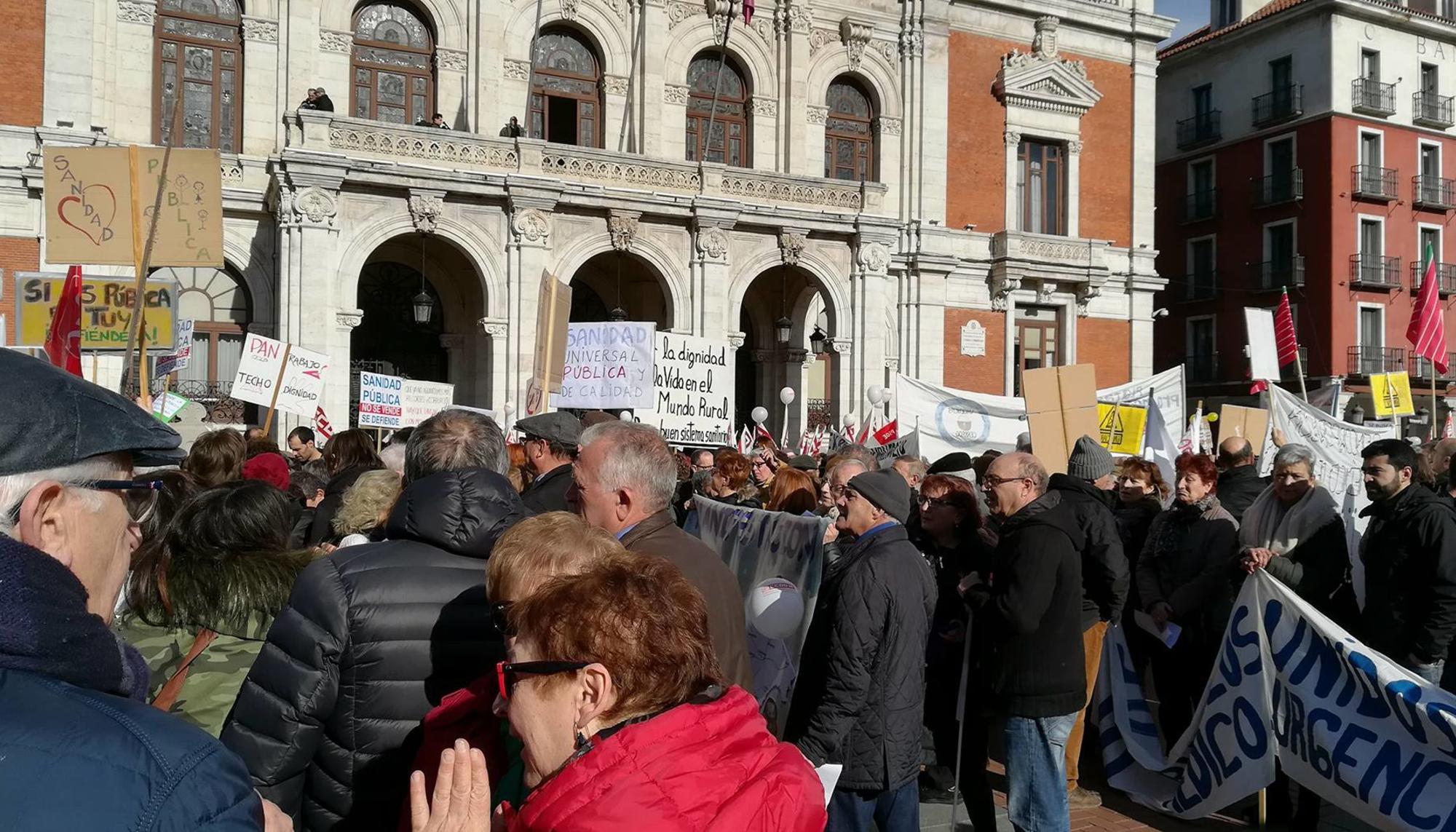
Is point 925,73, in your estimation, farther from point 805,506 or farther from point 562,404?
point 805,506

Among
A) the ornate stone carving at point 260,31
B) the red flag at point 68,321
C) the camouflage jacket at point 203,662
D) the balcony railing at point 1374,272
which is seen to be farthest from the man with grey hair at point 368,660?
the balcony railing at point 1374,272

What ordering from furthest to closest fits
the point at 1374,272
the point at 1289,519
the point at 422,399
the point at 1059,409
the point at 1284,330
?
1. the point at 1374,272
2. the point at 1284,330
3. the point at 422,399
4. the point at 1059,409
5. the point at 1289,519

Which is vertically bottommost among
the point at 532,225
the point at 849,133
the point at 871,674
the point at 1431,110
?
the point at 871,674

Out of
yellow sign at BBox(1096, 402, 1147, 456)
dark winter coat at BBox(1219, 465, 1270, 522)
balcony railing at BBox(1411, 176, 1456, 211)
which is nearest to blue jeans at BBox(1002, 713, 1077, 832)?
dark winter coat at BBox(1219, 465, 1270, 522)

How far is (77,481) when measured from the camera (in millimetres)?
→ 1628

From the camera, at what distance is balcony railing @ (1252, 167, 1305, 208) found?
113 ft

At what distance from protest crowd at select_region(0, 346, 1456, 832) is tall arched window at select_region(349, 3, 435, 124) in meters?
16.0

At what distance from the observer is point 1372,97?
34250 mm

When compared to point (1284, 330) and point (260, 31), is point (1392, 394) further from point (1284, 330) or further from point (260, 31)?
point (260, 31)

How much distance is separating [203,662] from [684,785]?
192cm

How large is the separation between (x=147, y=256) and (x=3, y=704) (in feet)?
22.3

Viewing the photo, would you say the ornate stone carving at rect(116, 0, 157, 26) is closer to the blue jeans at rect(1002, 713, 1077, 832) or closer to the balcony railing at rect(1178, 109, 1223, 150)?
the blue jeans at rect(1002, 713, 1077, 832)

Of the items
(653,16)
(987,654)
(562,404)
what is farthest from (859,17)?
(987,654)

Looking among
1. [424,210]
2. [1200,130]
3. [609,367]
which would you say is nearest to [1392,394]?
[609,367]
